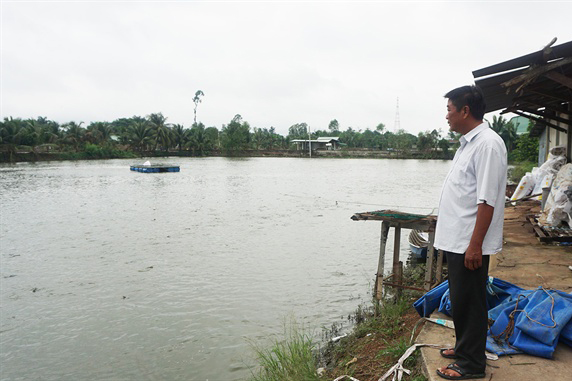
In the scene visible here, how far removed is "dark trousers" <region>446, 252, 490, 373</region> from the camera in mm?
2439

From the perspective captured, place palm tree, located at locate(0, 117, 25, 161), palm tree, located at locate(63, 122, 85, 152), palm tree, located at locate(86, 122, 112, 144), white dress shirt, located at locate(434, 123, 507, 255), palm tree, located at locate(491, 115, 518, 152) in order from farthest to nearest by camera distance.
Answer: palm tree, located at locate(86, 122, 112, 144)
palm tree, located at locate(63, 122, 85, 152)
palm tree, located at locate(0, 117, 25, 161)
palm tree, located at locate(491, 115, 518, 152)
white dress shirt, located at locate(434, 123, 507, 255)

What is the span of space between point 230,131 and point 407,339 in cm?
7837

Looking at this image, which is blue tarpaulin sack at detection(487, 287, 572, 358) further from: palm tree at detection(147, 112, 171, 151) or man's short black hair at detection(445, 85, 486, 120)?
palm tree at detection(147, 112, 171, 151)

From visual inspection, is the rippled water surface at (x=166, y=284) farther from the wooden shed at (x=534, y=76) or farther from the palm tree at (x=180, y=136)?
the palm tree at (x=180, y=136)

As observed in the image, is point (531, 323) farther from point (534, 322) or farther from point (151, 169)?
point (151, 169)

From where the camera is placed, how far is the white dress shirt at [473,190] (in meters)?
2.31

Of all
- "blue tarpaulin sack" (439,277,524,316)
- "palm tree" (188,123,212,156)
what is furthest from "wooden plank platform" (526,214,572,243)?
"palm tree" (188,123,212,156)

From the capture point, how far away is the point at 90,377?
4812 millimetres

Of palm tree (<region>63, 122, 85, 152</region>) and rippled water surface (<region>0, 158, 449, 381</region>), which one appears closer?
rippled water surface (<region>0, 158, 449, 381</region>)

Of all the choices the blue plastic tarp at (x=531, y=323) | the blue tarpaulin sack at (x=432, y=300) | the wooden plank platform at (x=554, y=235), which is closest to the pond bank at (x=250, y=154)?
the wooden plank platform at (x=554, y=235)

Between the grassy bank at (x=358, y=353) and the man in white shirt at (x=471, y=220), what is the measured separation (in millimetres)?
467

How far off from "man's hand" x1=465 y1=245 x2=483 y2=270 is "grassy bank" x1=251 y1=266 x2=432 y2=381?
0.91 m

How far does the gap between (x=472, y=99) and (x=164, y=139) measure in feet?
219

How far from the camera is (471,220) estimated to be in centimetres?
241
